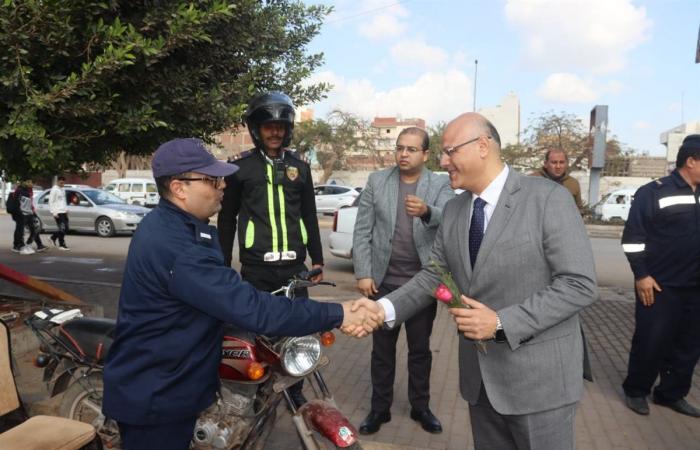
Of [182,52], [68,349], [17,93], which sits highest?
[182,52]

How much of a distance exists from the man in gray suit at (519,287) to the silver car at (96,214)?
14914 millimetres

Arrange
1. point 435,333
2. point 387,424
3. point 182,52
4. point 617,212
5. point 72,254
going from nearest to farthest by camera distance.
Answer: point 387,424 → point 182,52 → point 435,333 → point 72,254 → point 617,212

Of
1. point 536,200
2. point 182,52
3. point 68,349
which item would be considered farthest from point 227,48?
point 536,200

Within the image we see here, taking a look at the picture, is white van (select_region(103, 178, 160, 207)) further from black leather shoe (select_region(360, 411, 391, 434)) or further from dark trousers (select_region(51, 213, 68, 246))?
black leather shoe (select_region(360, 411, 391, 434))

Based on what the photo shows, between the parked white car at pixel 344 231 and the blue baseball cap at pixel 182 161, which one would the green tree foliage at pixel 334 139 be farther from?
the blue baseball cap at pixel 182 161

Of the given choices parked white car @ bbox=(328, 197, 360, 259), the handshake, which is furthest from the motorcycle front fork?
parked white car @ bbox=(328, 197, 360, 259)

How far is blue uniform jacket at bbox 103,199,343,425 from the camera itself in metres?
2.16

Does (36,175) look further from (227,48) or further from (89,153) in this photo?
(227,48)

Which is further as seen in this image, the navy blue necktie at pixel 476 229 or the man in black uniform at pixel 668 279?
the man in black uniform at pixel 668 279

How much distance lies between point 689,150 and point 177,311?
147 inches

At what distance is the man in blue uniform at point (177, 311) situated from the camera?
7.10ft

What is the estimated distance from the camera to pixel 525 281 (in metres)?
2.19

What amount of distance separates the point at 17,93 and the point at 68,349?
6.86 feet

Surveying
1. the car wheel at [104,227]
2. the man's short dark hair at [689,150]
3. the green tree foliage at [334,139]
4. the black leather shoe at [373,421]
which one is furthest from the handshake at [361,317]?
the green tree foliage at [334,139]
